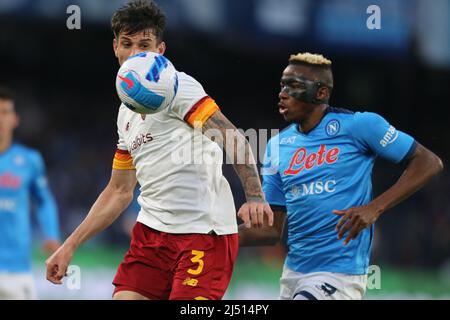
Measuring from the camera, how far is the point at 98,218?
5316mm

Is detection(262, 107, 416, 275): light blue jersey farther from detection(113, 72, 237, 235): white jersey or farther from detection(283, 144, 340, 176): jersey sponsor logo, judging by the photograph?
detection(113, 72, 237, 235): white jersey

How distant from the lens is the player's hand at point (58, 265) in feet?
16.6

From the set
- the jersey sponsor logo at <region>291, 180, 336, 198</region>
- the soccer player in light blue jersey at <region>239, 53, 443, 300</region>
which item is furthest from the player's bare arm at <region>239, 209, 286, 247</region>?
the jersey sponsor logo at <region>291, 180, 336, 198</region>

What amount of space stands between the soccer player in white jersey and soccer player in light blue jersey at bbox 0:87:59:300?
11.1 ft

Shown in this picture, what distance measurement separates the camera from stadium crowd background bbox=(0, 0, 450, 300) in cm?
1577

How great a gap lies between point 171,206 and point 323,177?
141 cm

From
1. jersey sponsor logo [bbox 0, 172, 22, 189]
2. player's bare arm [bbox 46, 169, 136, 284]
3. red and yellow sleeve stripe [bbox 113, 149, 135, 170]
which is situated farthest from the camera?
jersey sponsor logo [bbox 0, 172, 22, 189]

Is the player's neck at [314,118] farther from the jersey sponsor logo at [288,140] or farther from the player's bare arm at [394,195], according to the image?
the player's bare arm at [394,195]

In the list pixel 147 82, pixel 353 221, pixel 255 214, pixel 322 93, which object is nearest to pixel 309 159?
pixel 322 93

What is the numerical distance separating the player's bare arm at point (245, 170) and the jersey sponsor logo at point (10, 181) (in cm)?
438

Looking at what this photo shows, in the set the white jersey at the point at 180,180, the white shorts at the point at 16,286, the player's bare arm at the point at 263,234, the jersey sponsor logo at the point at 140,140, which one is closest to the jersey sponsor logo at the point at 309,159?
the player's bare arm at the point at 263,234

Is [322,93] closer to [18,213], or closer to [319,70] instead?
[319,70]

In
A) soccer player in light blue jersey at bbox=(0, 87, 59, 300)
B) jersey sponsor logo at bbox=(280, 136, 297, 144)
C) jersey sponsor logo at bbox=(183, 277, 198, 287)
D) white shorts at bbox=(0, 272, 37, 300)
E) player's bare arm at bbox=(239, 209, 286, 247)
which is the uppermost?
jersey sponsor logo at bbox=(280, 136, 297, 144)
